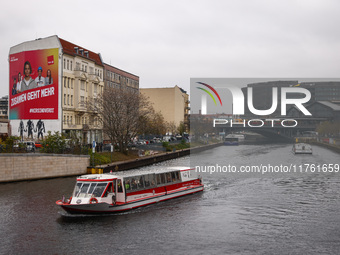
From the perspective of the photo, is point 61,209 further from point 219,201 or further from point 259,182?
point 259,182

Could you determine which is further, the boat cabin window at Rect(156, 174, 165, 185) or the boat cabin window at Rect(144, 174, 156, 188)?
the boat cabin window at Rect(156, 174, 165, 185)

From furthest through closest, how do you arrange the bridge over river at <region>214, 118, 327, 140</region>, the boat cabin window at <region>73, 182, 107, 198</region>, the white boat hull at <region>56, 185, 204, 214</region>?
the bridge over river at <region>214, 118, 327, 140</region>
the boat cabin window at <region>73, 182, 107, 198</region>
the white boat hull at <region>56, 185, 204, 214</region>

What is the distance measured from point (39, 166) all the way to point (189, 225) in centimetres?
2697

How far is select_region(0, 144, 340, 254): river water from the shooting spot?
1048 inches

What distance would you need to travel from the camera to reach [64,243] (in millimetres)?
27328

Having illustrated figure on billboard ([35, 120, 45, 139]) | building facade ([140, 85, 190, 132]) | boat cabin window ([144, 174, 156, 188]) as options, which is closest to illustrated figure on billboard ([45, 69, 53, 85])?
illustrated figure on billboard ([35, 120, 45, 139])

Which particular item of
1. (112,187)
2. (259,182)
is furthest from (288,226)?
(259,182)

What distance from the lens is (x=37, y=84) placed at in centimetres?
7738

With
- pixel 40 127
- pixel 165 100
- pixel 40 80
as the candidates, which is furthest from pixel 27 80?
pixel 165 100

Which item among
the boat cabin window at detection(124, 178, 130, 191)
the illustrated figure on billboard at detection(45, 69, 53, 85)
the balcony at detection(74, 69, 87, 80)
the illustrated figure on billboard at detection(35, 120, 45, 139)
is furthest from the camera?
the balcony at detection(74, 69, 87, 80)

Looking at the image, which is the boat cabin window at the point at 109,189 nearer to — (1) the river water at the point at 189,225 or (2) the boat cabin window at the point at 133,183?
(1) the river water at the point at 189,225

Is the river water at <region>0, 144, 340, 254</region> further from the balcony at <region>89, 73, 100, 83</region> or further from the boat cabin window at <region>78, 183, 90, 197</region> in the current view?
the balcony at <region>89, 73, 100, 83</region>

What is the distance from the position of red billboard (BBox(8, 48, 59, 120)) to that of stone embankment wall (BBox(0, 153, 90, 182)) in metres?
22.6

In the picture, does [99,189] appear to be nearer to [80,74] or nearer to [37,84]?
[37,84]
